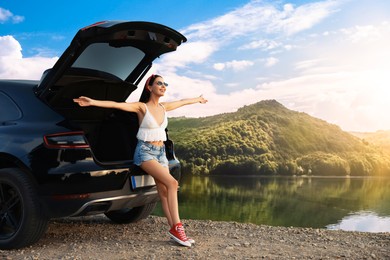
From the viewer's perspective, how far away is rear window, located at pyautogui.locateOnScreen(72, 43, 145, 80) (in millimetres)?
5043

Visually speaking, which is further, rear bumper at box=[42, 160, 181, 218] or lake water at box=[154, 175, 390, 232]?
lake water at box=[154, 175, 390, 232]

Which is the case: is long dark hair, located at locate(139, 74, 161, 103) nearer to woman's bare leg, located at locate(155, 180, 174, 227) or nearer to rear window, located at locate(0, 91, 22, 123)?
woman's bare leg, located at locate(155, 180, 174, 227)

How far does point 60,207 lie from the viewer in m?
4.87

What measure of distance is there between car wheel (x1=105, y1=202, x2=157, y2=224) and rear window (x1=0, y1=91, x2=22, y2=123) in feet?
7.46

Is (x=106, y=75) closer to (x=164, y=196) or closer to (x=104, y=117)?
(x=104, y=117)

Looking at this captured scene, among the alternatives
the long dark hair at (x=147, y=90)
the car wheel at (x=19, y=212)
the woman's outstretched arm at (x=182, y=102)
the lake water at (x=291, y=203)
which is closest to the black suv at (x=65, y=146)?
the car wheel at (x=19, y=212)

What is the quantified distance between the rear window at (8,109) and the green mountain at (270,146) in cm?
9206

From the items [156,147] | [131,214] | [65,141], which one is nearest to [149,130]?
[156,147]

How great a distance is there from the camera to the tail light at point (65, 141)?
15.9ft

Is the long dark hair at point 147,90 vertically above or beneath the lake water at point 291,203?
above

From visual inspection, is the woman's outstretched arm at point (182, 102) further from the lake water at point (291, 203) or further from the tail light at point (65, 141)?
the lake water at point (291, 203)

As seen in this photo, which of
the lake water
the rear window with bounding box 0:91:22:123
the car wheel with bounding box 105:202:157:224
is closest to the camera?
the rear window with bounding box 0:91:22:123

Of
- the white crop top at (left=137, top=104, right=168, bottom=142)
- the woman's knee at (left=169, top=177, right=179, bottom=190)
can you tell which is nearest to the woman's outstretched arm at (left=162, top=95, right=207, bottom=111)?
the white crop top at (left=137, top=104, right=168, bottom=142)

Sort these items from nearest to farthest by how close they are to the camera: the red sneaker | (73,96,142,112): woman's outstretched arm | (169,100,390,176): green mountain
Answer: (73,96,142,112): woman's outstretched arm
the red sneaker
(169,100,390,176): green mountain
